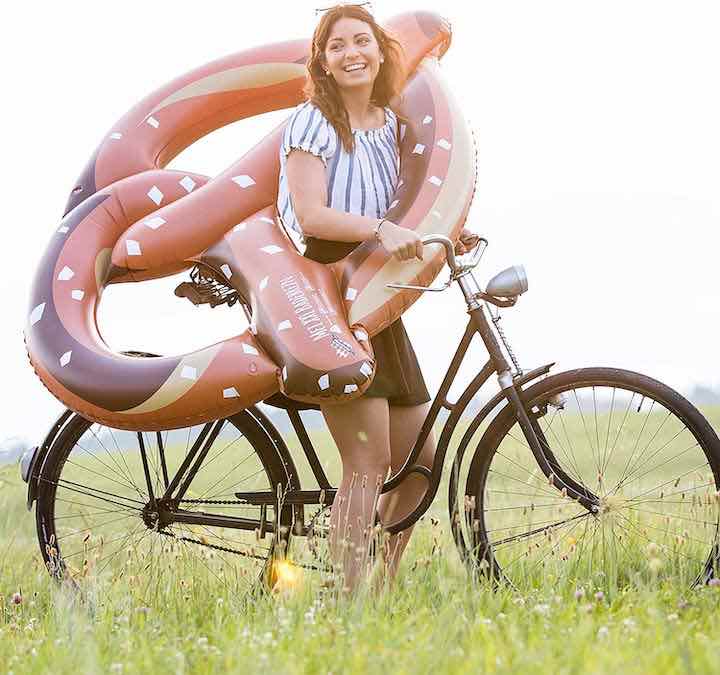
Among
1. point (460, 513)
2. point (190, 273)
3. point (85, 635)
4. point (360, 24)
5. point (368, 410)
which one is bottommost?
point (85, 635)

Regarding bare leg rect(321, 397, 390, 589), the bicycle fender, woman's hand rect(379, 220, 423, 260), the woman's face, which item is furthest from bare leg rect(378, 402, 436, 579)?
the bicycle fender

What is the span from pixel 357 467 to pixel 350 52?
1328mm

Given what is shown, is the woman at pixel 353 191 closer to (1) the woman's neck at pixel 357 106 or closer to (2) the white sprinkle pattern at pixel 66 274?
(1) the woman's neck at pixel 357 106

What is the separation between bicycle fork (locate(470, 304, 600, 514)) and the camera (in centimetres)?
317

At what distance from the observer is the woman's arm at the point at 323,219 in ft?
10.1

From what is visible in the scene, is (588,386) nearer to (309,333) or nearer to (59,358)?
(309,333)

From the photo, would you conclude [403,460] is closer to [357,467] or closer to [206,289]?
[357,467]

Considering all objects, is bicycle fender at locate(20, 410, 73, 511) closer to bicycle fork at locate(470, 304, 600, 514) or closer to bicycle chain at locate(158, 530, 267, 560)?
bicycle chain at locate(158, 530, 267, 560)

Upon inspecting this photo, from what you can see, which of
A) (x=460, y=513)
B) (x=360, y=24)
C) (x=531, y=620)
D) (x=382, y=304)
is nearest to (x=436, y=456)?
(x=460, y=513)

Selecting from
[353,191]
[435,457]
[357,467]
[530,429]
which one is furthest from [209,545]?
[353,191]

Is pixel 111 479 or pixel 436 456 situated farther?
pixel 111 479

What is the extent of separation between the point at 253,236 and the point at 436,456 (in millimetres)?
954

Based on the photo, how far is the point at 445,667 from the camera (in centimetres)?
219

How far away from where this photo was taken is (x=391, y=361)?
333cm
